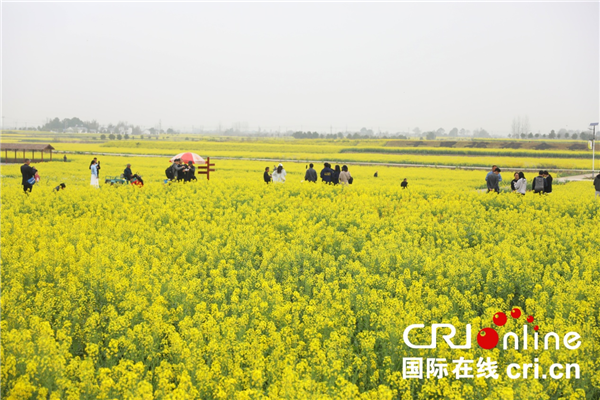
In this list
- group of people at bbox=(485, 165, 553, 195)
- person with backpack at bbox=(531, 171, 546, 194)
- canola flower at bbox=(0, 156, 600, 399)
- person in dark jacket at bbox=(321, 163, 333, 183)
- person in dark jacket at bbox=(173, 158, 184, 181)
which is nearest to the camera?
canola flower at bbox=(0, 156, 600, 399)

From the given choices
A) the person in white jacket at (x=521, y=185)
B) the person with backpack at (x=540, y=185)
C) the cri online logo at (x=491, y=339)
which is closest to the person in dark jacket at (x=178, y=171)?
the person in white jacket at (x=521, y=185)

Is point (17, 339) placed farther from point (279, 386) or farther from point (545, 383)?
point (545, 383)

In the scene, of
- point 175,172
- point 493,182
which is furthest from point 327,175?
point 175,172

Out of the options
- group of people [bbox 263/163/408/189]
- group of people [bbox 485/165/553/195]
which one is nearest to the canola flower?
group of people [bbox 485/165/553/195]

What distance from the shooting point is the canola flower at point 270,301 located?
4898mm

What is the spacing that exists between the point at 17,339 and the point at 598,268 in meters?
9.32

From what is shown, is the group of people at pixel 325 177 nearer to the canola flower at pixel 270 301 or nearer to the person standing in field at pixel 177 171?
the person standing in field at pixel 177 171

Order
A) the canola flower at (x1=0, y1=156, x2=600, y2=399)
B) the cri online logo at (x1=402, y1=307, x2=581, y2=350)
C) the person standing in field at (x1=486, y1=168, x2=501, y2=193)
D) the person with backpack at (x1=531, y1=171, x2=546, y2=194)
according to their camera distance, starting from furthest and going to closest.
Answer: the person standing in field at (x1=486, y1=168, x2=501, y2=193), the person with backpack at (x1=531, y1=171, x2=546, y2=194), the cri online logo at (x1=402, y1=307, x2=581, y2=350), the canola flower at (x1=0, y1=156, x2=600, y2=399)

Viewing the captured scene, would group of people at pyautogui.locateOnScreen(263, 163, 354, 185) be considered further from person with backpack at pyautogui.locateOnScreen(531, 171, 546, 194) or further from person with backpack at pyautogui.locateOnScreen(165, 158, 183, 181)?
person with backpack at pyautogui.locateOnScreen(531, 171, 546, 194)

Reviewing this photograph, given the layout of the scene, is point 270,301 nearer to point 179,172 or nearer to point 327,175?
point 327,175

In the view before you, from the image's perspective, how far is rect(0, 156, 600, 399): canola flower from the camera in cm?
490

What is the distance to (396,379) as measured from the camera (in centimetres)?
518

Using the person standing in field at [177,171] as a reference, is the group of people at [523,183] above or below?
below

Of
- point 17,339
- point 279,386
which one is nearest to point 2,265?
point 17,339
